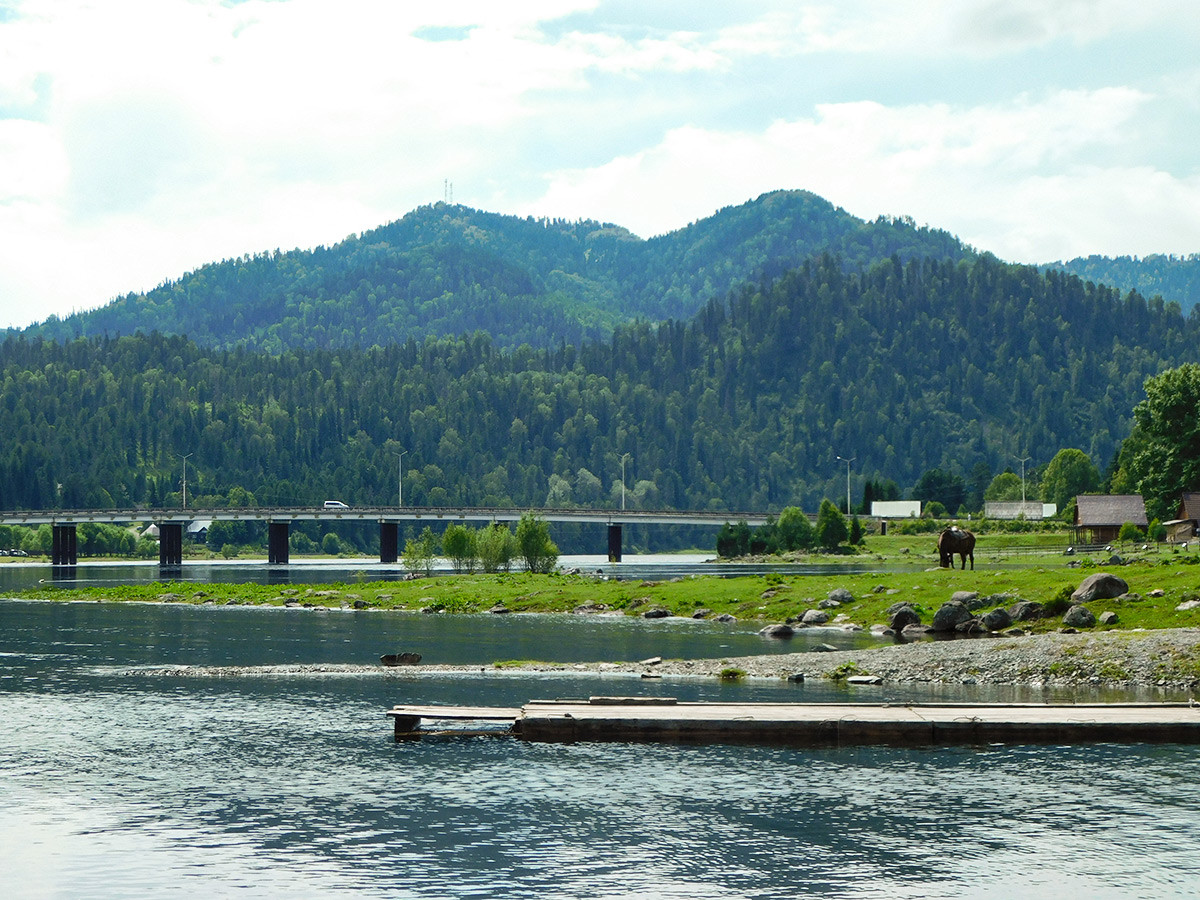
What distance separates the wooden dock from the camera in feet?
159

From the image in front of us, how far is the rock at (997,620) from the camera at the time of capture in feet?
252

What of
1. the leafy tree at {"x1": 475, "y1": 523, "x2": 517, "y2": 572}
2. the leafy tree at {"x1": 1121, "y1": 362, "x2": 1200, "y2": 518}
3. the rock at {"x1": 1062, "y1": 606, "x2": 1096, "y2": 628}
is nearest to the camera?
the rock at {"x1": 1062, "y1": 606, "x2": 1096, "y2": 628}

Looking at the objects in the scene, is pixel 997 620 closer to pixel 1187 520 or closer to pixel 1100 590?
pixel 1100 590

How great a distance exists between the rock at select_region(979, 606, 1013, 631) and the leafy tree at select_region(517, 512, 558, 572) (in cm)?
8144

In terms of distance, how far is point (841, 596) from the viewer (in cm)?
9569

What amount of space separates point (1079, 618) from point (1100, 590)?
5127mm

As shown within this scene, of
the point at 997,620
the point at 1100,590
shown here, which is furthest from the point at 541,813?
the point at 1100,590

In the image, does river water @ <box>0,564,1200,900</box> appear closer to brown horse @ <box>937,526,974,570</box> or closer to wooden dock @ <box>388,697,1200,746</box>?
wooden dock @ <box>388,697,1200,746</box>

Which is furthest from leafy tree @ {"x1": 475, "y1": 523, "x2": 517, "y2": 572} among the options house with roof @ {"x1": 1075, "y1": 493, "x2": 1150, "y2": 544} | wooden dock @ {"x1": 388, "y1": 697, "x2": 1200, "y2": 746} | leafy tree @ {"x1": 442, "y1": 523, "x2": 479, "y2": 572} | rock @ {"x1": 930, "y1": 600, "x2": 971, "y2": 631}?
wooden dock @ {"x1": 388, "y1": 697, "x2": 1200, "y2": 746}

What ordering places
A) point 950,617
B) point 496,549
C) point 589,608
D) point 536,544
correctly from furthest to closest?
point 496,549
point 536,544
point 589,608
point 950,617

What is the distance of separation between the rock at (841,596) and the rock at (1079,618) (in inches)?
877

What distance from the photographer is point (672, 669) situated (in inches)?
2672

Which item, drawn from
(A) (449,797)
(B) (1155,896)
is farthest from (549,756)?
(B) (1155,896)

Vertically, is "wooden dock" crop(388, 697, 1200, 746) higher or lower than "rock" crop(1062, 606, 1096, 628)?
lower
